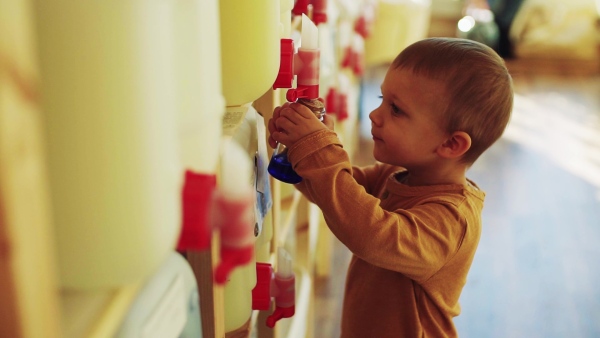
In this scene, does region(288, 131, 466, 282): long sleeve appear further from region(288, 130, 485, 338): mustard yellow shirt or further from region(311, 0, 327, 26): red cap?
region(311, 0, 327, 26): red cap

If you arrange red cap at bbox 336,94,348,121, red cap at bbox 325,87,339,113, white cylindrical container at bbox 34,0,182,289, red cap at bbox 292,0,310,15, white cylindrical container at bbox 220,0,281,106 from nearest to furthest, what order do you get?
white cylindrical container at bbox 34,0,182,289 → white cylindrical container at bbox 220,0,281,106 → red cap at bbox 292,0,310,15 → red cap at bbox 325,87,339,113 → red cap at bbox 336,94,348,121

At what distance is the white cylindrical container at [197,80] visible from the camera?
460mm

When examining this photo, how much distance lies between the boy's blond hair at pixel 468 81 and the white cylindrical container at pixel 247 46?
0.85ft

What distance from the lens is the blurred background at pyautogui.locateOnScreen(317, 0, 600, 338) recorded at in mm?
2025

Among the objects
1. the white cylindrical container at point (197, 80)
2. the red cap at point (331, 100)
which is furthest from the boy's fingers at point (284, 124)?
the red cap at point (331, 100)

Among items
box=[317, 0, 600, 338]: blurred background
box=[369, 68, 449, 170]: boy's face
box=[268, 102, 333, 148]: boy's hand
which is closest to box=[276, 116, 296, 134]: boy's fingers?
box=[268, 102, 333, 148]: boy's hand

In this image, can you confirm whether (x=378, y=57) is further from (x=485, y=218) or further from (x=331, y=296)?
(x=331, y=296)

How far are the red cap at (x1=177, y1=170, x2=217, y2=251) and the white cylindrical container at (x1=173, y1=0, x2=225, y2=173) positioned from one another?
29mm

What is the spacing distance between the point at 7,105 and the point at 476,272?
6.91ft

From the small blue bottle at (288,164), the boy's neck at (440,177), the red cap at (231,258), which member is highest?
the red cap at (231,258)

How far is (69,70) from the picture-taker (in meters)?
0.37

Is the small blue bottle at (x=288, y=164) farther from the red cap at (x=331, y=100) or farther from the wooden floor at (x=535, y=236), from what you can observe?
the wooden floor at (x=535, y=236)

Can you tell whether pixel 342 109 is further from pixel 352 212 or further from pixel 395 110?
pixel 352 212

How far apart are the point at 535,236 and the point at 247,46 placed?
79.7 inches
